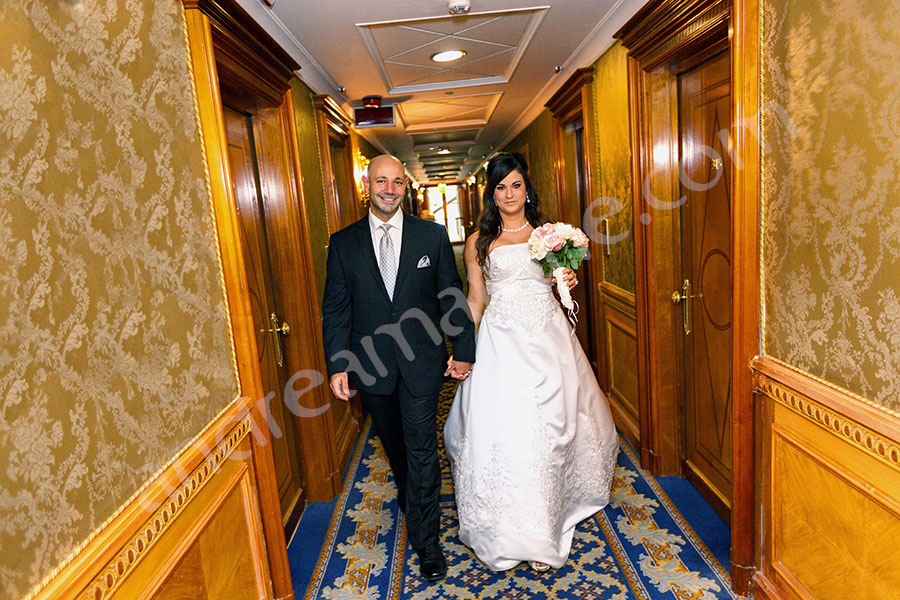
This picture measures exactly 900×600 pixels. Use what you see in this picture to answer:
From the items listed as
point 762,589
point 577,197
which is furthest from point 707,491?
point 577,197

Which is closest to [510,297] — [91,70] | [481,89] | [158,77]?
[158,77]

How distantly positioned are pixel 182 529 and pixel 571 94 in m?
3.78

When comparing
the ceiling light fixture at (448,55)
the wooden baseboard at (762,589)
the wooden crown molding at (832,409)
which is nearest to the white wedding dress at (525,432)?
the wooden baseboard at (762,589)

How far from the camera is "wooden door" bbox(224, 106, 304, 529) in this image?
111 inches

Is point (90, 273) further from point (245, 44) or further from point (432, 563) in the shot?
point (432, 563)

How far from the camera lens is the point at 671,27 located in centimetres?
259

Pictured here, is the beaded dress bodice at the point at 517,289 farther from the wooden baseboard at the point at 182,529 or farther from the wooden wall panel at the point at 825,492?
the wooden baseboard at the point at 182,529

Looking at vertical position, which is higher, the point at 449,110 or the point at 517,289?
the point at 449,110

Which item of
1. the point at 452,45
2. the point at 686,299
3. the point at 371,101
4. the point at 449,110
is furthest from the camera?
the point at 449,110

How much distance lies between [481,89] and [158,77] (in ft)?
13.1

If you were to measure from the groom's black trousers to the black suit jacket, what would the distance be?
71 millimetres

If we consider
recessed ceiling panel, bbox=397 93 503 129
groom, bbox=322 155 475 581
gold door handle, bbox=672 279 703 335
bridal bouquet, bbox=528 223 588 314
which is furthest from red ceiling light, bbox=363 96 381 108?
gold door handle, bbox=672 279 703 335

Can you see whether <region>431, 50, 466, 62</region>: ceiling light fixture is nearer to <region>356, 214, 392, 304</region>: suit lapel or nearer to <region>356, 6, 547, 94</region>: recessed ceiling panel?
<region>356, 6, 547, 94</region>: recessed ceiling panel

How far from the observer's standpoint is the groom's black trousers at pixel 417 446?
2.53 m
